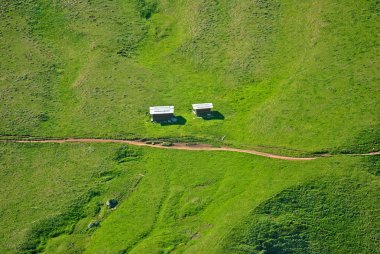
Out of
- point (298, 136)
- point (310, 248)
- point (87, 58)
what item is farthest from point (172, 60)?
point (310, 248)

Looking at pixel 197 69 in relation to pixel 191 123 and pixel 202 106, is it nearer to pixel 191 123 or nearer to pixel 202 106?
pixel 202 106

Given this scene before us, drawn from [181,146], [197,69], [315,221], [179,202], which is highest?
[197,69]

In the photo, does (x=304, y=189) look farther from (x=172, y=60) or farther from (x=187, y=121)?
(x=172, y=60)

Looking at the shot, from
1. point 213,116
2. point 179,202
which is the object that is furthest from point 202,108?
point 179,202

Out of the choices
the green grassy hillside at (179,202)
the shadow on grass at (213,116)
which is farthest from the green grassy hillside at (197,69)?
the green grassy hillside at (179,202)

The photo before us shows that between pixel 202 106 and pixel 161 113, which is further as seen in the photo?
pixel 202 106

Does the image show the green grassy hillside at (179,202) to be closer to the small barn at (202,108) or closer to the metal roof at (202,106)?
the small barn at (202,108)
